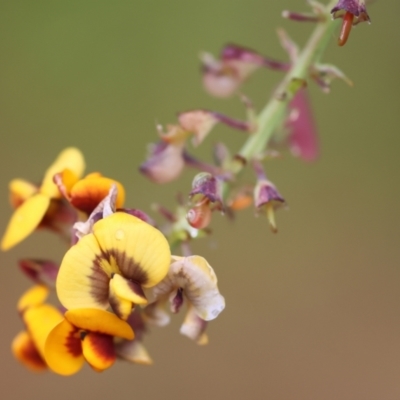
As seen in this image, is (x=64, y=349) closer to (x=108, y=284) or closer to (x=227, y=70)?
(x=108, y=284)

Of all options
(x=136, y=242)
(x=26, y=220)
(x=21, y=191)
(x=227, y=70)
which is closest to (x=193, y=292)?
(x=136, y=242)

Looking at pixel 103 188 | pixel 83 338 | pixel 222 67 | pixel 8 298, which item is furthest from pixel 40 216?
pixel 8 298

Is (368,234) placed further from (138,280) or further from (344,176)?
(138,280)

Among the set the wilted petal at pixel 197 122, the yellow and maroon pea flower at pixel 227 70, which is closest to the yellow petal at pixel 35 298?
the wilted petal at pixel 197 122

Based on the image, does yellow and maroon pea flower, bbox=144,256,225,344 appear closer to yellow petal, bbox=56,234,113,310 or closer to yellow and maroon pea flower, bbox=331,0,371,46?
yellow petal, bbox=56,234,113,310

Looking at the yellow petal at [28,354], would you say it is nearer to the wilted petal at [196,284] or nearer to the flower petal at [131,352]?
the flower petal at [131,352]
